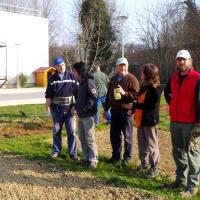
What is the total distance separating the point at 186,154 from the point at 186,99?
85cm

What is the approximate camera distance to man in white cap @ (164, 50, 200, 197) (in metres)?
5.36

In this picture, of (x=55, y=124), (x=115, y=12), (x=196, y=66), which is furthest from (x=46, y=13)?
(x=55, y=124)

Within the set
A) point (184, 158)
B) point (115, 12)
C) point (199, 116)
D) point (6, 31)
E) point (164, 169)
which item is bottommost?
point (164, 169)

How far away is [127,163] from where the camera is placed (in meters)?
7.03

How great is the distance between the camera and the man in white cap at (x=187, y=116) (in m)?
5.36

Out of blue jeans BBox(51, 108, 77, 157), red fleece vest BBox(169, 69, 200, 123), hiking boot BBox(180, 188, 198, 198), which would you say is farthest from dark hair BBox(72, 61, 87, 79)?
hiking boot BBox(180, 188, 198, 198)

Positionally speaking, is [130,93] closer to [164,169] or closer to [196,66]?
[164,169]

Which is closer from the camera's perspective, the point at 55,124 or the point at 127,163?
the point at 127,163

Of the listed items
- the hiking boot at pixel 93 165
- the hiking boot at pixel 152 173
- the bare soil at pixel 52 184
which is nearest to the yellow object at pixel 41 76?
the bare soil at pixel 52 184

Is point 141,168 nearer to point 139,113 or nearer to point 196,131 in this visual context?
point 139,113

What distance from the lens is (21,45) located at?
4094cm

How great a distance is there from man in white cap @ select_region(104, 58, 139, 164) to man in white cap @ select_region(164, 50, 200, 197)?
1.16 m

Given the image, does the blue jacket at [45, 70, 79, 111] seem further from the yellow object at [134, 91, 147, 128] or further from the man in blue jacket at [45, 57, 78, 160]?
the yellow object at [134, 91, 147, 128]

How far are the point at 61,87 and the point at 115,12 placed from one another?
150 feet
